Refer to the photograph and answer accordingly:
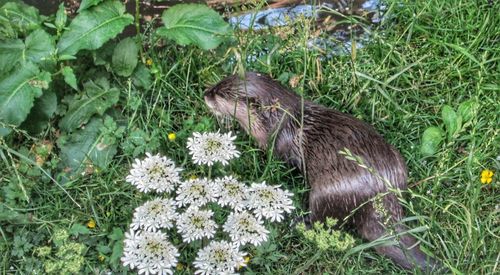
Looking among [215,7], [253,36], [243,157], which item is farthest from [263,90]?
[215,7]

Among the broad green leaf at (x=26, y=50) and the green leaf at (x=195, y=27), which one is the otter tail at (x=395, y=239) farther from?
the broad green leaf at (x=26, y=50)

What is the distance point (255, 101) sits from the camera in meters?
3.05

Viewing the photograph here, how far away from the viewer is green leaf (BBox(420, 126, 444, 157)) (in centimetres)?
319

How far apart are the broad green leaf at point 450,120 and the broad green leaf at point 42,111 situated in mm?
1666

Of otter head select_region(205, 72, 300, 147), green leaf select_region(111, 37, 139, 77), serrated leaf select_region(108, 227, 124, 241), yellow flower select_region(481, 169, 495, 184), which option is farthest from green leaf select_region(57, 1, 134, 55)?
yellow flower select_region(481, 169, 495, 184)

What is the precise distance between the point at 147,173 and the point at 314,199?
0.71 metres

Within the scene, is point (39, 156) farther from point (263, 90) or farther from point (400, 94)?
point (400, 94)

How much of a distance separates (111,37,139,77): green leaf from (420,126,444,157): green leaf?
1.29 m

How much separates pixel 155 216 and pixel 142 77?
98cm

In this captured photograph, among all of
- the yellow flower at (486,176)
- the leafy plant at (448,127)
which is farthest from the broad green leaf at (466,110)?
the yellow flower at (486,176)

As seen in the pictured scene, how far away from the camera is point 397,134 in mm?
3287

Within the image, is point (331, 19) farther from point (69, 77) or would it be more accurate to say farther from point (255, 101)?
point (69, 77)

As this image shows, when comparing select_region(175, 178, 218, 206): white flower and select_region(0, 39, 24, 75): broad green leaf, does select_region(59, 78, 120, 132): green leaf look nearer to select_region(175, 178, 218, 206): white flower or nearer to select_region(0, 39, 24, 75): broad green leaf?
select_region(0, 39, 24, 75): broad green leaf

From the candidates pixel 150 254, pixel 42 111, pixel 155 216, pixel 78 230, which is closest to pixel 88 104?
pixel 42 111
